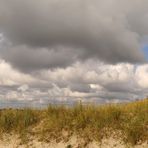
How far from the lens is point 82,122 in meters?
14.3

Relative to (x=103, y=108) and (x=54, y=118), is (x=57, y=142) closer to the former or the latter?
(x=54, y=118)

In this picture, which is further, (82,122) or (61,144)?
(82,122)

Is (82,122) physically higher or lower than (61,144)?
higher

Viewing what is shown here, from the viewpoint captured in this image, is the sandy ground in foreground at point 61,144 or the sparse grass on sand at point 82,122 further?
the sparse grass on sand at point 82,122

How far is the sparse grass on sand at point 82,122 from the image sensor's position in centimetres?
1348

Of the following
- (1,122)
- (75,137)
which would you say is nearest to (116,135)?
(75,137)

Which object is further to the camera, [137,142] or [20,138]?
[20,138]

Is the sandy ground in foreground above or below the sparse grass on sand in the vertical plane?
below

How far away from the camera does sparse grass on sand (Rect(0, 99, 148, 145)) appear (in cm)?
A: 1348

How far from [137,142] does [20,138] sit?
15.7 ft

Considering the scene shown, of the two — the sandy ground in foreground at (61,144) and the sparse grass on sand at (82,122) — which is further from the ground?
the sparse grass on sand at (82,122)

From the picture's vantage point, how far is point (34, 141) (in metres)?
14.4

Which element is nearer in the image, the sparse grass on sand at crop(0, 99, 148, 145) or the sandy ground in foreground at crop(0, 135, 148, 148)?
the sandy ground in foreground at crop(0, 135, 148, 148)

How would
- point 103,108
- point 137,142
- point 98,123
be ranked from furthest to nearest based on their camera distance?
point 103,108 → point 98,123 → point 137,142
